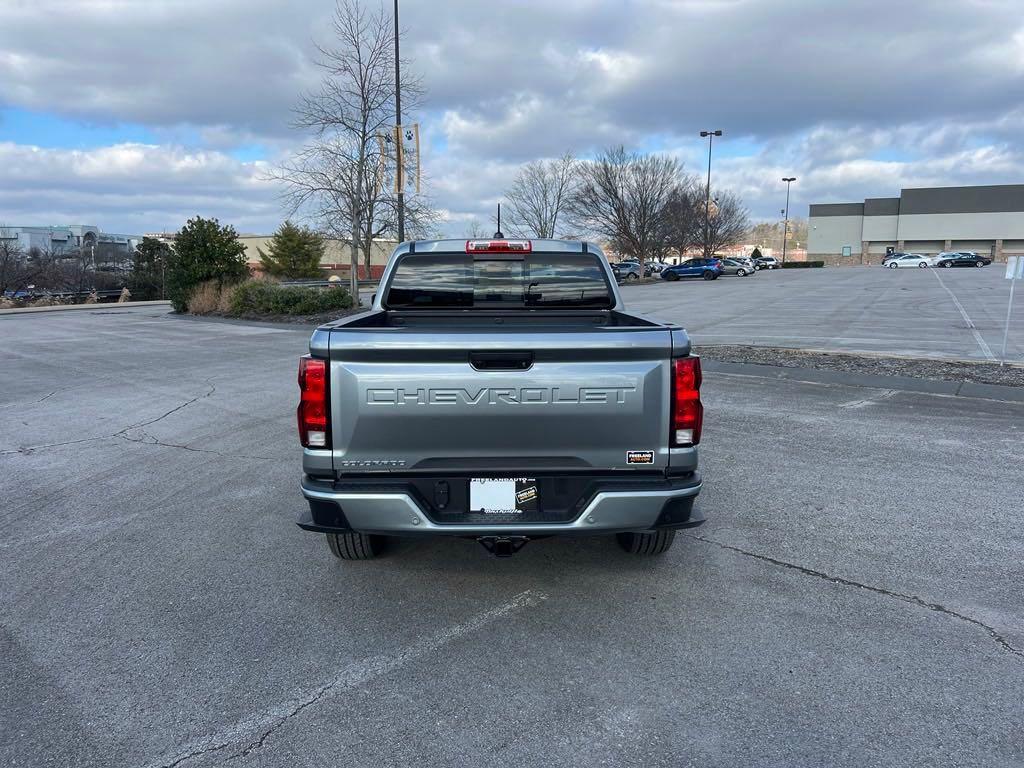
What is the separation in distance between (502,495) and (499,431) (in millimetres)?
326

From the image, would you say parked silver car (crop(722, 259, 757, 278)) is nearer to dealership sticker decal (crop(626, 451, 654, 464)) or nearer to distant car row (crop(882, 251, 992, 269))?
distant car row (crop(882, 251, 992, 269))

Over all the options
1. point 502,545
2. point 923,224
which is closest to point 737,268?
point 923,224

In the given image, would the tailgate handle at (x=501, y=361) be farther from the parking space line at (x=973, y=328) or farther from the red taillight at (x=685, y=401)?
the parking space line at (x=973, y=328)

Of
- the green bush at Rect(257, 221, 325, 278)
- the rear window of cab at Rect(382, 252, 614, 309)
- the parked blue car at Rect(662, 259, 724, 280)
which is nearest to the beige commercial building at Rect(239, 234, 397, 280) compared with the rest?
the green bush at Rect(257, 221, 325, 278)

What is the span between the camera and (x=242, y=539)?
4637mm

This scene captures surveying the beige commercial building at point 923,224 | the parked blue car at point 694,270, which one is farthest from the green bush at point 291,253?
the beige commercial building at point 923,224

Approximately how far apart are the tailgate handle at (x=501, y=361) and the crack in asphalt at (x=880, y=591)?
2070 millimetres

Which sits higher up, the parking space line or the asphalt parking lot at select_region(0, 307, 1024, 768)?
the parking space line

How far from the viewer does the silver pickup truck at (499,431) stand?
3.19 m

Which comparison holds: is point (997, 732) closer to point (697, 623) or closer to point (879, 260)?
point (697, 623)

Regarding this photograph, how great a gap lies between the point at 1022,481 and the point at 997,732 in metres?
3.74

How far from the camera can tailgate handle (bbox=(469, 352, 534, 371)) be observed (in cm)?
319

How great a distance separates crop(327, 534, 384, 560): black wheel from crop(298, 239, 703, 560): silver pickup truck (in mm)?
558

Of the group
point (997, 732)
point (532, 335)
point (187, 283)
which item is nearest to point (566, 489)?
point (532, 335)
